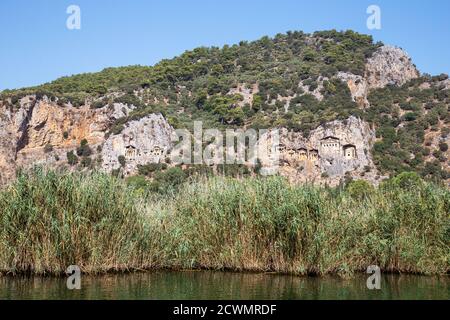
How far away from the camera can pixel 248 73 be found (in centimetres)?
7712

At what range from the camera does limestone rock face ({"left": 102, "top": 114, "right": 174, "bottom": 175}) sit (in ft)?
177

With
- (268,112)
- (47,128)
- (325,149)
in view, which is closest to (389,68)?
(268,112)

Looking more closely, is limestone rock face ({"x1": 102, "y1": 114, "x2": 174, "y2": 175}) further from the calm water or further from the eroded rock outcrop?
the calm water

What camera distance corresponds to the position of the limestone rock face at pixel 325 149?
182 ft

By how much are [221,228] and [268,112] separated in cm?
5347

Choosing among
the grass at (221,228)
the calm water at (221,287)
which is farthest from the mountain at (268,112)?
the calm water at (221,287)

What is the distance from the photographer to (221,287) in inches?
387

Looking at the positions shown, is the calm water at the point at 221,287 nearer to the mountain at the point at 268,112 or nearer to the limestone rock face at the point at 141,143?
the mountain at the point at 268,112

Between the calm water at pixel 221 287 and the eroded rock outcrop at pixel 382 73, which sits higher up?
the eroded rock outcrop at pixel 382 73

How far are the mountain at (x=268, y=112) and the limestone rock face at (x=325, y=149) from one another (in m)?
0.11
